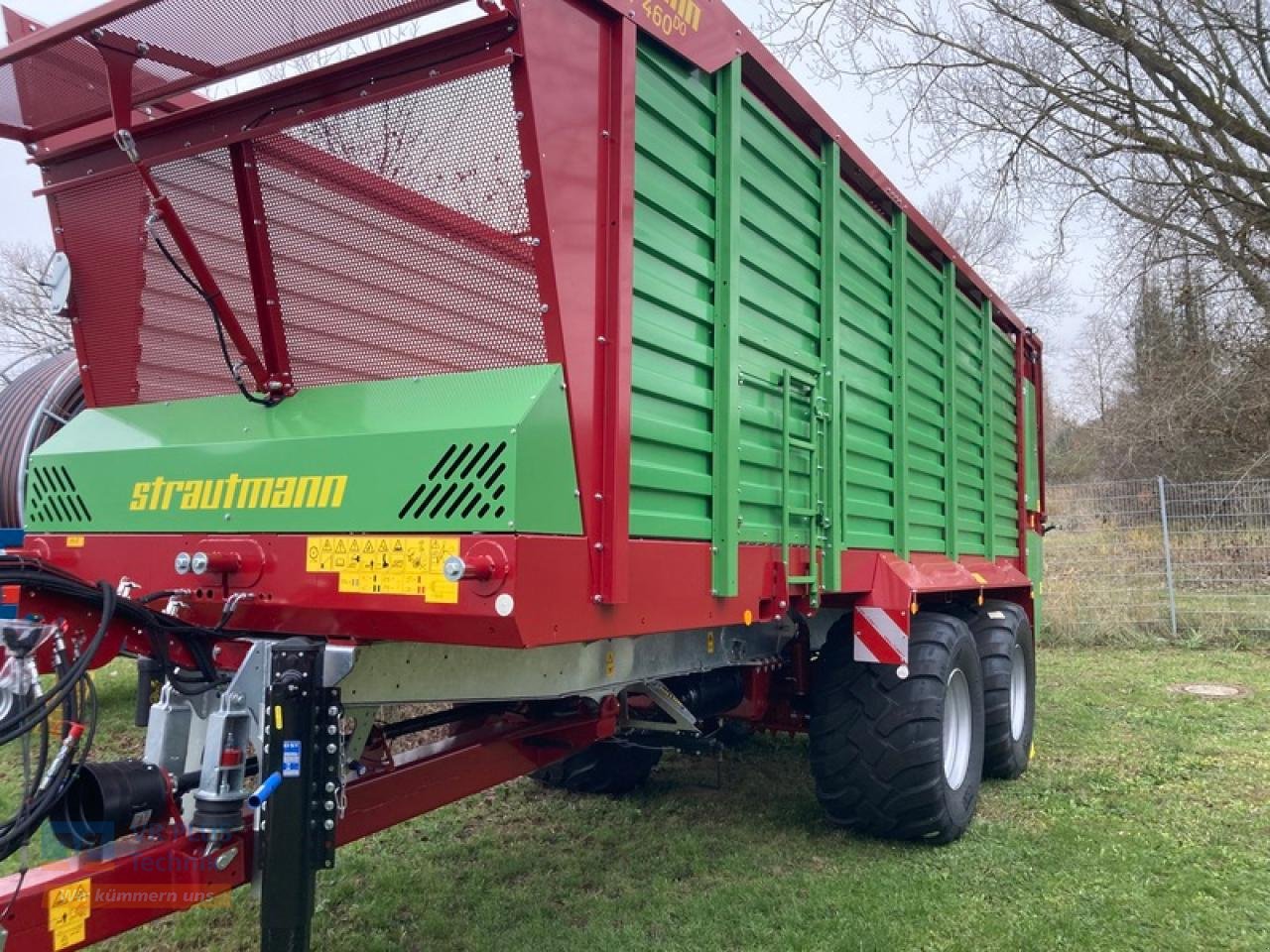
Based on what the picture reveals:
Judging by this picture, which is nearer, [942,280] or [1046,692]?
[942,280]

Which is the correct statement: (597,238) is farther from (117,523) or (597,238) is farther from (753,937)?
(753,937)

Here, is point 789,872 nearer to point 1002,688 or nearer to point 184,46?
point 1002,688

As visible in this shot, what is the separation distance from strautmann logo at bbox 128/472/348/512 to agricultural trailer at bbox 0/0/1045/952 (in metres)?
0.01

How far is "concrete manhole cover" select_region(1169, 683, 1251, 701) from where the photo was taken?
834 cm

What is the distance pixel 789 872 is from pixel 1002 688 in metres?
2.01

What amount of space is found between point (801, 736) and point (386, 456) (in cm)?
499

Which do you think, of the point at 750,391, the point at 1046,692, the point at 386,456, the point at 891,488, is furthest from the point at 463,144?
the point at 1046,692

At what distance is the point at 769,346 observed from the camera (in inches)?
130

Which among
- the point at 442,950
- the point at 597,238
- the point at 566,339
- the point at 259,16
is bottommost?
the point at 442,950

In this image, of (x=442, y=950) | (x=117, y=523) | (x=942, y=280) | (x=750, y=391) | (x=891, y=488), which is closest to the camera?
(x=117, y=523)

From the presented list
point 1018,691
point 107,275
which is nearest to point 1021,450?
point 1018,691

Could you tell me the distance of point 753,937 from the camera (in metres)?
3.49

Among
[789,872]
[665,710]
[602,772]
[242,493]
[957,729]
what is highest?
[242,493]

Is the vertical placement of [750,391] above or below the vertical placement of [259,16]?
below
